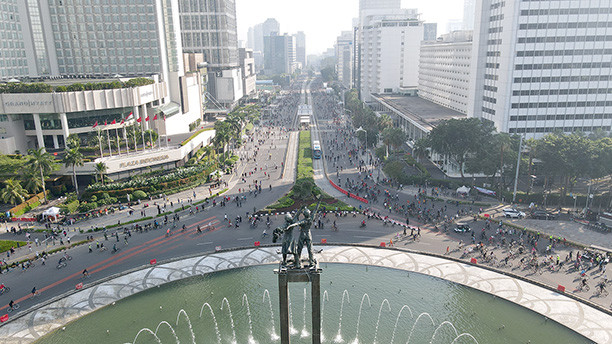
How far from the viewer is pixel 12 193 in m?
66.8

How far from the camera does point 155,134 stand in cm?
9556

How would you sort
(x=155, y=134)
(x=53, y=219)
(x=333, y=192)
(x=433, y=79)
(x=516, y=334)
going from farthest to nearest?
(x=433, y=79) < (x=155, y=134) < (x=333, y=192) < (x=53, y=219) < (x=516, y=334)

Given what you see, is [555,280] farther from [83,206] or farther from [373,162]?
[83,206]

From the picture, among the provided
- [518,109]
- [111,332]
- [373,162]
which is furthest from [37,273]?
[518,109]

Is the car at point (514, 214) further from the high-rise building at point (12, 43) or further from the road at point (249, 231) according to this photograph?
the high-rise building at point (12, 43)

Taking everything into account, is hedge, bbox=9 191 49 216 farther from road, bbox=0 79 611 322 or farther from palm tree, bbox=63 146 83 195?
road, bbox=0 79 611 322

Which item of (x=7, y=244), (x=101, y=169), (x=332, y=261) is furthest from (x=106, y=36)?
(x=332, y=261)

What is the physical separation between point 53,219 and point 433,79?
128803 millimetres

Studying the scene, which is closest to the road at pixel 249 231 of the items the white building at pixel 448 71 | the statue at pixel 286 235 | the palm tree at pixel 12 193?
the palm tree at pixel 12 193

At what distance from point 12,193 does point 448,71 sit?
122632 mm

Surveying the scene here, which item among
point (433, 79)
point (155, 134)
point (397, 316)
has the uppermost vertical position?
point (433, 79)

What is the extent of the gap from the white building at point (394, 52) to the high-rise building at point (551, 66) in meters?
82.1

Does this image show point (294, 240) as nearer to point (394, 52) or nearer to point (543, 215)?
point (543, 215)

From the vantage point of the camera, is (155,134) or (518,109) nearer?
(518,109)
